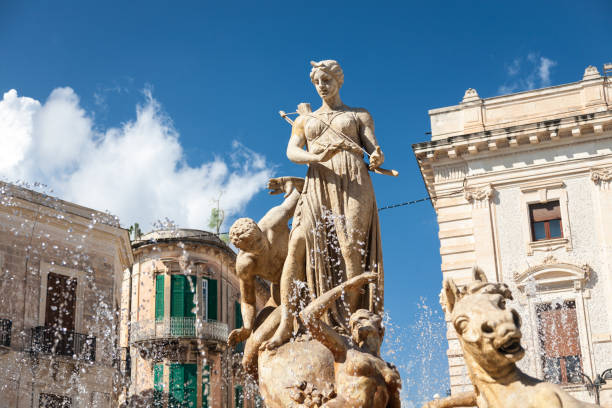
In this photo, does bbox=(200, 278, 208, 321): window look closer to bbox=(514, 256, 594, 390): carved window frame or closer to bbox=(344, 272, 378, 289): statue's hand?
bbox=(514, 256, 594, 390): carved window frame

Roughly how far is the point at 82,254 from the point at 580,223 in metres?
14.4

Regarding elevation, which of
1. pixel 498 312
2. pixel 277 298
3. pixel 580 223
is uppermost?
pixel 580 223

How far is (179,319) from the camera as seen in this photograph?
34.6 metres

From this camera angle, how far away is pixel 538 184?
2458 centimetres

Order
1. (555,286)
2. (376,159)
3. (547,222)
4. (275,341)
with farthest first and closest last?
(547,222) < (555,286) < (376,159) < (275,341)

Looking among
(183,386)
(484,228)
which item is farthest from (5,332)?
(484,228)

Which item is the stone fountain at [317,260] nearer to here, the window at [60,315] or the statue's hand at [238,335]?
the statue's hand at [238,335]

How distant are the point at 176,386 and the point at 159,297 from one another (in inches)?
147

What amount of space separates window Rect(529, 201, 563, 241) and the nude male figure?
708 inches

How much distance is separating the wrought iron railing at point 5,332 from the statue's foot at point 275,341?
1826 centimetres

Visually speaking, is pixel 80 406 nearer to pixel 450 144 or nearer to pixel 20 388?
pixel 20 388

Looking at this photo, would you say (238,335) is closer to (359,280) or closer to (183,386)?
(359,280)

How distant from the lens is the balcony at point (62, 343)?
77.6 ft

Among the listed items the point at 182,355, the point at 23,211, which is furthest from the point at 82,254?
the point at 182,355
